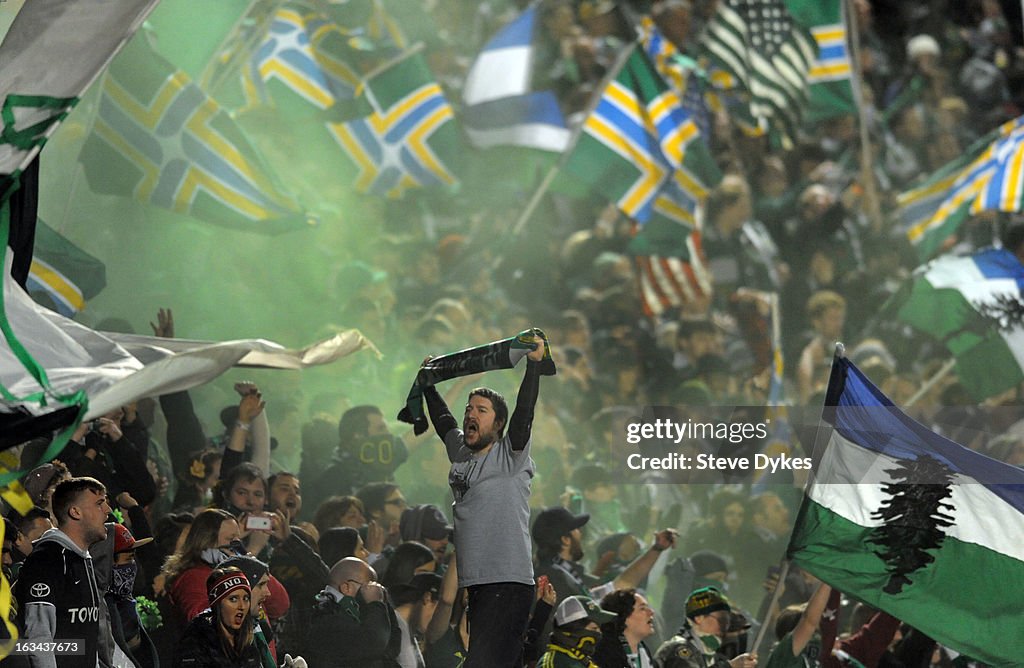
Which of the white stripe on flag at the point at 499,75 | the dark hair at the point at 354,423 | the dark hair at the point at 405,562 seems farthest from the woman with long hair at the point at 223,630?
the white stripe on flag at the point at 499,75

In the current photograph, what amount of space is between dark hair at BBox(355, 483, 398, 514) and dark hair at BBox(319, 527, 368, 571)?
30.5 inches

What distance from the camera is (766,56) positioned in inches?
589

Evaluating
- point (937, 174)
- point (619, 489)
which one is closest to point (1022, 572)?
point (619, 489)

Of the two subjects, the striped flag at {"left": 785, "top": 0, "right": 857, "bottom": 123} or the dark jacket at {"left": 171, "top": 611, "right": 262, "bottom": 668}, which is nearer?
the dark jacket at {"left": 171, "top": 611, "right": 262, "bottom": 668}

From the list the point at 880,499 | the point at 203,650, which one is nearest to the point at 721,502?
the point at 880,499

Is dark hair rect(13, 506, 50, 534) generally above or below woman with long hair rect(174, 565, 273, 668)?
above

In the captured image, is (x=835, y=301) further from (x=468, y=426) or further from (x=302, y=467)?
(x=468, y=426)

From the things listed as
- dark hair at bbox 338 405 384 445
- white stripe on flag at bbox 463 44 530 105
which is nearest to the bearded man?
dark hair at bbox 338 405 384 445

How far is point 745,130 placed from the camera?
48.0ft

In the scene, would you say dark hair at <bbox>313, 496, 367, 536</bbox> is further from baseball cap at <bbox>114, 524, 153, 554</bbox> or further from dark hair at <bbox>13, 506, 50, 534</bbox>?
dark hair at <bbox>13, 506, 50, 534</bbox>

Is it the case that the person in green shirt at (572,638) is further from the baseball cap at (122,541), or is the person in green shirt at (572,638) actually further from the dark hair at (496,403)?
the baseball cap at (122,541)

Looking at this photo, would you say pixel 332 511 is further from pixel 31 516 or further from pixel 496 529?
pixel 31 516

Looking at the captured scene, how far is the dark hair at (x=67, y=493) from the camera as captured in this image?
224 inches

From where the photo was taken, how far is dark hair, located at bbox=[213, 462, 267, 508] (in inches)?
287
